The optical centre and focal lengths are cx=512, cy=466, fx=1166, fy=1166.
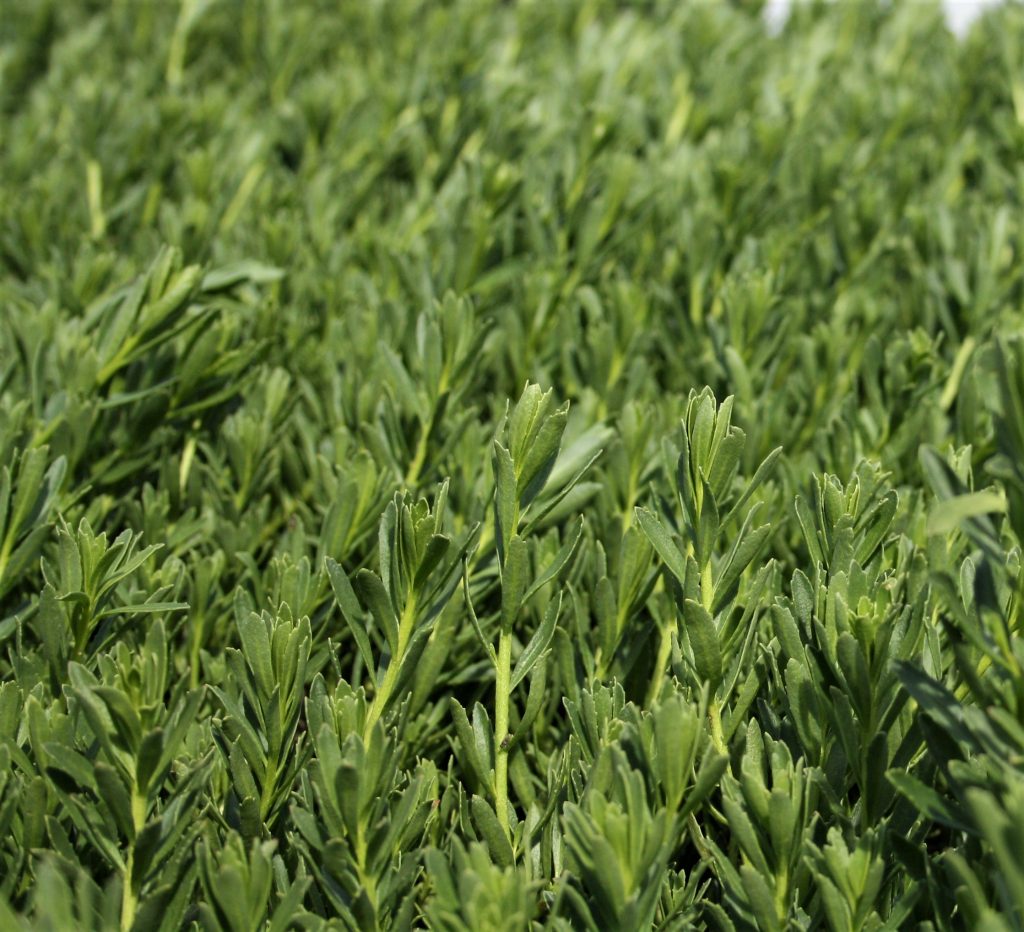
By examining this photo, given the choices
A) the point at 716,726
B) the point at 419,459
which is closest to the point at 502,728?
the point at 716,726

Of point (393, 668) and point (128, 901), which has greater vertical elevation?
point (393, 668)

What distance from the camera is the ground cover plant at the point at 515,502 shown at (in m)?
1.22

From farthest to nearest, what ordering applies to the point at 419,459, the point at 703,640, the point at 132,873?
the point at 419,459, the point at 703,640, the point at 132,873

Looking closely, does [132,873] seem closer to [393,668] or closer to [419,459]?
[393,668]

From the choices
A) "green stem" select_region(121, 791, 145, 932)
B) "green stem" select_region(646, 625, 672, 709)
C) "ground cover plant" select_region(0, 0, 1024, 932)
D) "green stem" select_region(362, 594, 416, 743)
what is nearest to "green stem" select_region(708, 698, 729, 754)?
"ground cover plant" select_region(0, 0, 1024, 932)

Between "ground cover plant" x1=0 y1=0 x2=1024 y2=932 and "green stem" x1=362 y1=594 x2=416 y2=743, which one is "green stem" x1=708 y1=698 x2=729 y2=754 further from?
"green stem" x1=362 y1=594 x2=416 y2=743

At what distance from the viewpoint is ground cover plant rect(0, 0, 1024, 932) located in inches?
48.0

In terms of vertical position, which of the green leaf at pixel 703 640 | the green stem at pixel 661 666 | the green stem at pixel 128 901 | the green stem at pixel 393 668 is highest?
the green leaf at pixel 703 640

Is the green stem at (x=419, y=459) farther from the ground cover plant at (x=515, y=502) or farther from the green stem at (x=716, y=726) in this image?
the green stem at (x=716, y=726)

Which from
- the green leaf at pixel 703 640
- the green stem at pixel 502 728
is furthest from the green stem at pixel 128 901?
the green leaf at pixel 703 640

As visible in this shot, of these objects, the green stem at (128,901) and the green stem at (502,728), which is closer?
the green stem at (128,901)

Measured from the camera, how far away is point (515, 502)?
4.62 feet

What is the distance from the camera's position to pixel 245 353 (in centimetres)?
202

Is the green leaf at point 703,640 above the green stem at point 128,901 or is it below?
above
